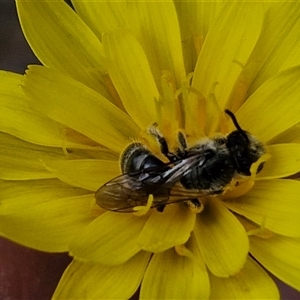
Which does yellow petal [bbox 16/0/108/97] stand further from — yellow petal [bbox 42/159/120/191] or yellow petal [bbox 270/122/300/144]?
yellow petal [bbox 270/122/300/144]

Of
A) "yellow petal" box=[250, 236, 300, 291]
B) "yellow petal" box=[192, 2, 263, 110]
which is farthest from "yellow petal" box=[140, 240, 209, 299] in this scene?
"yellow petal" box=[192, 2, 263, 110]

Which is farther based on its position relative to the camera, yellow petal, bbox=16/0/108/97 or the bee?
yellow petal, bbox=16/0/108/97

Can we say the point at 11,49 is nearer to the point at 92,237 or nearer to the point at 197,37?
the point at 197,37

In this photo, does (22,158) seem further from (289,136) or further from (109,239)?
(289,136)

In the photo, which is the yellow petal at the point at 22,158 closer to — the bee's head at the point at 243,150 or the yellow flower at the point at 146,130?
the yellow flower at the point at 146,130

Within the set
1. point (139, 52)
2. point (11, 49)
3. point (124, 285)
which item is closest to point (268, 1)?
point (139, 52)

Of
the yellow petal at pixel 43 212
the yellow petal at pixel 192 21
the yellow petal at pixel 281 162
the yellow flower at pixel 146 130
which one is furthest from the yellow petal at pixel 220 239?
the yellow petal at pixel 192 21
